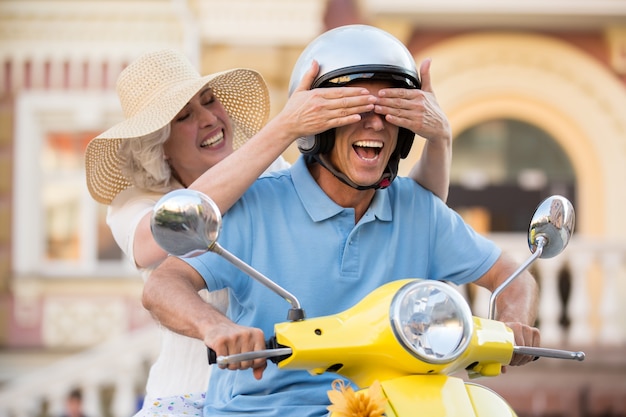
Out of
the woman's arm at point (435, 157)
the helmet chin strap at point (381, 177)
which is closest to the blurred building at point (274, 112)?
the woman's arm at point (435, 157)

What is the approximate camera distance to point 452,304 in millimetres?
1777

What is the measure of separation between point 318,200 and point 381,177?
148 millimetres

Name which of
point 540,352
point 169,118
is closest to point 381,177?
point 540,352

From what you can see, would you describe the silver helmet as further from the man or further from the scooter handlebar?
the scooter handlebar

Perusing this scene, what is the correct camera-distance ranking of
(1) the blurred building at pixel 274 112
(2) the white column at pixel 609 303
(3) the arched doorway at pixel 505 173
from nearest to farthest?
(2) the white column at pixel 609 303 < (1) the blurred building at pixel 274 112 < (3) the arched doorway at pixel 505 173

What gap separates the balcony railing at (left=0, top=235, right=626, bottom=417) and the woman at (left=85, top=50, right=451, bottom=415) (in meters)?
4.55

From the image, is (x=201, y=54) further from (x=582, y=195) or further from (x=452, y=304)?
(x=452, y=304)

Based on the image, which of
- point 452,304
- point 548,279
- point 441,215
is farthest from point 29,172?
point 452,304

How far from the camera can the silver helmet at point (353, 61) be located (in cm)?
213

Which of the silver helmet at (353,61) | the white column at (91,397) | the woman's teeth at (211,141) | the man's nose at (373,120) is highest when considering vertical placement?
the silver helmet at (353,61)

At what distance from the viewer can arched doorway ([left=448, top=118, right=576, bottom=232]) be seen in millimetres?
9133

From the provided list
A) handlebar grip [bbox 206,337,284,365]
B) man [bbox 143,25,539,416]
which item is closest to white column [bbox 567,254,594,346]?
man [bbox 143,25,539,416]

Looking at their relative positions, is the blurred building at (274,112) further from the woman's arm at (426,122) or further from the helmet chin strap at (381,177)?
the helmet chin strap at (381,177)

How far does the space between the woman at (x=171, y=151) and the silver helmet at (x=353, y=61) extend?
0.62 feet
